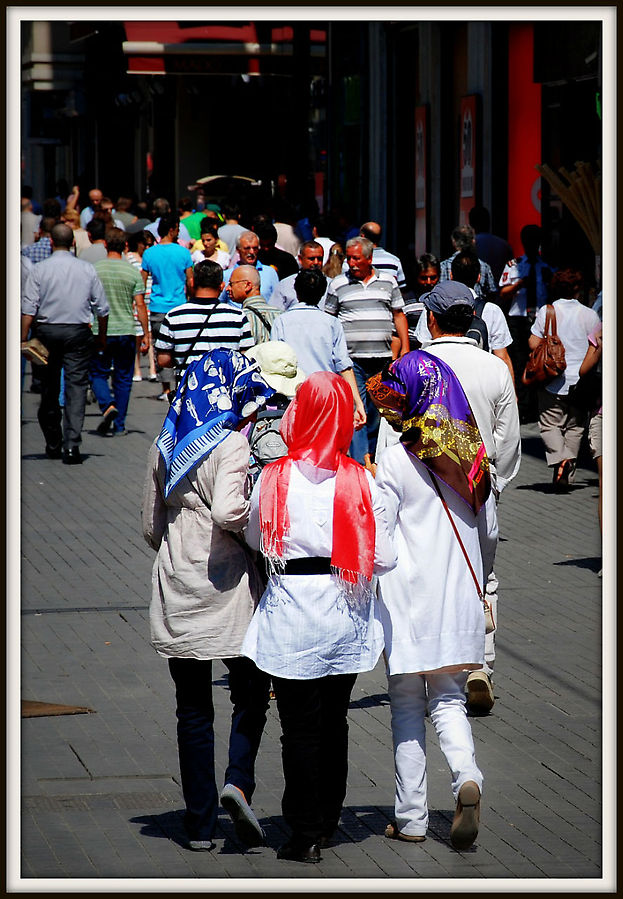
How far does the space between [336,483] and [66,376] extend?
32.0 ft

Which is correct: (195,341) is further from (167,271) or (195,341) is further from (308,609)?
(167,271)

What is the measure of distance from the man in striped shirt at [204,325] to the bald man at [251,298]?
1262mm

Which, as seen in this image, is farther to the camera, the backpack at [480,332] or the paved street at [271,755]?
the backpack at [480,332]

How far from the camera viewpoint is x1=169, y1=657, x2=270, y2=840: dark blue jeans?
5.68m

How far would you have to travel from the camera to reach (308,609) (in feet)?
17.7

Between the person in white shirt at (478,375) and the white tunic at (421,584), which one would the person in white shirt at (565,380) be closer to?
the person in white shirt at (478,375)

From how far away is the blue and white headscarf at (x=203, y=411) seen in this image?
5613mm

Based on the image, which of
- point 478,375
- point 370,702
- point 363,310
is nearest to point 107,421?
point 363,310

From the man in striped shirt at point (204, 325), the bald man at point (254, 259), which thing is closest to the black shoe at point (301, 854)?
the man in striped shirt at point (204, 325)

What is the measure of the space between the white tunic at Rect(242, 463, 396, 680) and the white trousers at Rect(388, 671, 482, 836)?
414 mm

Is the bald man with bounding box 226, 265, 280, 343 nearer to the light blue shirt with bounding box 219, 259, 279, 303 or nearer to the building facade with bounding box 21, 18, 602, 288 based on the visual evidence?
the building facade with bounding box 21, 18, 602, 288

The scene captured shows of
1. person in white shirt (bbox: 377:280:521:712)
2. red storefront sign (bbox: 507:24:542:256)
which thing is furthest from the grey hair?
red storefront sign (bbox: 507:24:542:256)

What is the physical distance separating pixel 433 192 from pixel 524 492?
38.0ft

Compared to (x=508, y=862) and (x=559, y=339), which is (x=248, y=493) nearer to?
(x=508, y=862)
